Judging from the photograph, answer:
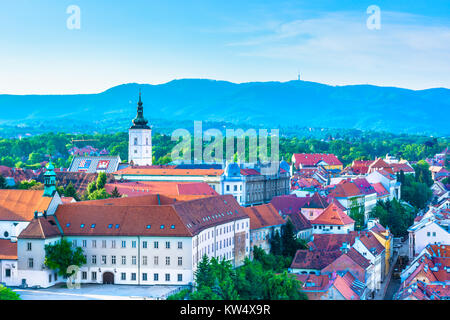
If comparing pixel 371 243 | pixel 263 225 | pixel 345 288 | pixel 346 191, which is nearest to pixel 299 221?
pixel 263 225

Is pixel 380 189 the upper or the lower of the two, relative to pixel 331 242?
upper

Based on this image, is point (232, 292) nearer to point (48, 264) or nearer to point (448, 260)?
point (48, 264)

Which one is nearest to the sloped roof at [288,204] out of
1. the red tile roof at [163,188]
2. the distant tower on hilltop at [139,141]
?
the red tile roof at [163,188]

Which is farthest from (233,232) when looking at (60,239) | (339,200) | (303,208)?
(339,200)

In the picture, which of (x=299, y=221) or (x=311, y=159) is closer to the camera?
(x=299, y=221)

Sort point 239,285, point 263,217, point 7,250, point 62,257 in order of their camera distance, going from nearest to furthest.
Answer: point 239,285 → point 62,257 → point 7,250 → point 263,217

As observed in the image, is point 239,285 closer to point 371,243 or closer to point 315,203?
point 371,243

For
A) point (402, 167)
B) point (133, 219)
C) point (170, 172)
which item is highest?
point (133, 219)

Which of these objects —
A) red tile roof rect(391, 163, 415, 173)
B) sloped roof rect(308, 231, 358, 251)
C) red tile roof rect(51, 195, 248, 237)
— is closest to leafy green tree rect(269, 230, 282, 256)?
sloped roof rect(308, 231, 358, 251)
